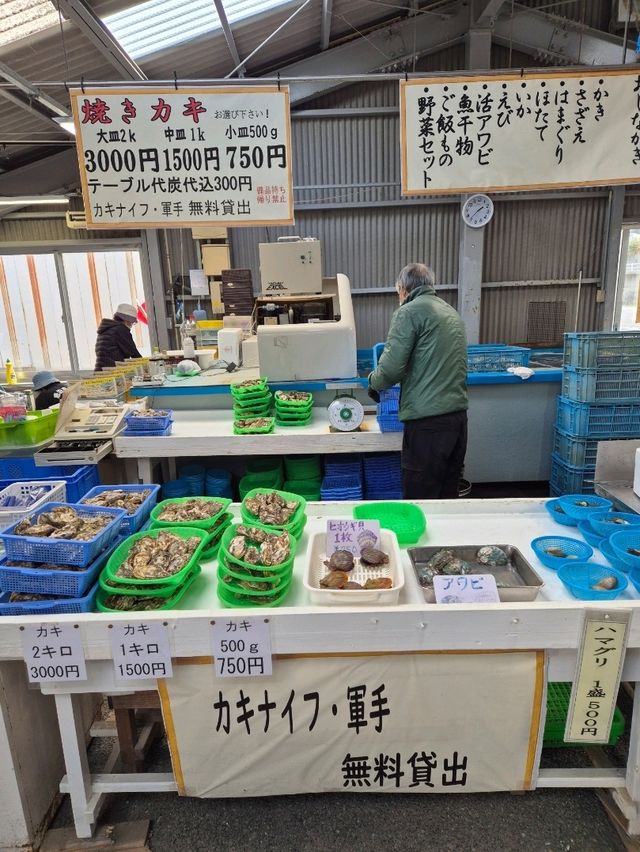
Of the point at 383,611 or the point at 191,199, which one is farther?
the point at 191,199

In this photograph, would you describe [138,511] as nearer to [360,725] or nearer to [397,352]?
[360,725]

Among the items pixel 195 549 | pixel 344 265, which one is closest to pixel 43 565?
pixel 195 549

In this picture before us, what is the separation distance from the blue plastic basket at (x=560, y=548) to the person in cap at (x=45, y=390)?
11.1 feet

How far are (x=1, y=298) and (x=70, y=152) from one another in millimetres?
2422

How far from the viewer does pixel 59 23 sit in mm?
4188

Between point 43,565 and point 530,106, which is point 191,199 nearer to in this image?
point 530,106

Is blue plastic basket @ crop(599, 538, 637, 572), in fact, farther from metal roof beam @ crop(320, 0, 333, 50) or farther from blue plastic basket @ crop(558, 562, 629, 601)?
metal roof beam @ crop(320, 0, 333, 50)

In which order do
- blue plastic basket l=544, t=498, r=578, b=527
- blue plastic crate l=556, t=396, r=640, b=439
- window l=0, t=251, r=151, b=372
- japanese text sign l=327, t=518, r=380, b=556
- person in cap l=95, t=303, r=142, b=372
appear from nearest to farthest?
japanese text sign l=327, t=518, r=380, b=556 < blue plastic basket l=544, t=498, r=578, b=527 < blue plastic crate l=556, t=396, r=640, b=439 < person in cap l=95, t=303, r=142, b=372 < window l=0, t=251, r=151, b=372

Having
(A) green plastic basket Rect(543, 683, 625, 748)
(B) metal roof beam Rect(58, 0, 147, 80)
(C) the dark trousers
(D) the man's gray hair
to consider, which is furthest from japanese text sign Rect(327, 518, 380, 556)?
(B) metal roof beam Rect(58, 0, 147, 80)

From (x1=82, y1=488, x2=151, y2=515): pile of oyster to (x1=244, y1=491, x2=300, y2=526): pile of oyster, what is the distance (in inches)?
15.9

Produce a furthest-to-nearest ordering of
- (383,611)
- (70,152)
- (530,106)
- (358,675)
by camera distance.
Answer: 1. (70,152)
2. (530,106)
3. (358,675)
4. (383,611)

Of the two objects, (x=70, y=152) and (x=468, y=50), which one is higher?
(x=468, y=50)

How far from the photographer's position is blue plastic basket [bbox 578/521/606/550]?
1750mm

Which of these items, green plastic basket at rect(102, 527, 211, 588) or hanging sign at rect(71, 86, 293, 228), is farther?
hanging sign at rect(71, 86, 293, 228)
